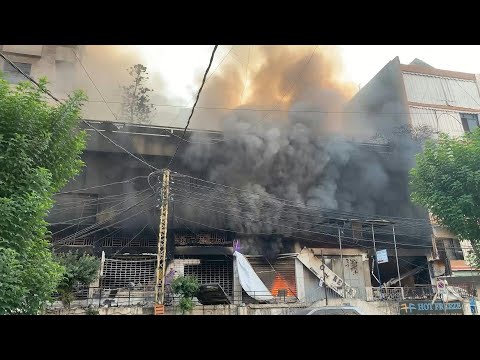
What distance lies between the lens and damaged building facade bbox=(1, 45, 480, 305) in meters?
21.5

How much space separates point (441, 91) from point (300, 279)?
17200 mm

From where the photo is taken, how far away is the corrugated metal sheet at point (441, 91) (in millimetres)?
27172

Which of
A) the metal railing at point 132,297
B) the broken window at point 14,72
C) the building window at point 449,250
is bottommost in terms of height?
the metal railing at point 132,297

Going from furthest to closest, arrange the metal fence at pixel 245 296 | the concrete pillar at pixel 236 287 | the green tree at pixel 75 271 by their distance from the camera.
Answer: the concrete pillar at pixel 236 287, the metal fence at pixel 245 296, the green tree at pixel 75 271

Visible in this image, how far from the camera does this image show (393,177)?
1116 inches

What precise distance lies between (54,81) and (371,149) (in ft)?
72.9

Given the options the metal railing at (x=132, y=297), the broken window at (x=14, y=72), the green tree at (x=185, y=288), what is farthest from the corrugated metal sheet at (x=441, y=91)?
the broken window at (x=14, y=72)

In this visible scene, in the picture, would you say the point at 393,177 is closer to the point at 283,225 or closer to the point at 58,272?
the point at 283,225

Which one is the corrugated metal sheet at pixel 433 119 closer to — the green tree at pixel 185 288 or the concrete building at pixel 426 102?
the concrete building at pixel 426 102

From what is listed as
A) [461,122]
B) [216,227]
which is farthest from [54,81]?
[461,122]

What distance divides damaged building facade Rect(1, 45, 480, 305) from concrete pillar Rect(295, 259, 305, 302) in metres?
0.06

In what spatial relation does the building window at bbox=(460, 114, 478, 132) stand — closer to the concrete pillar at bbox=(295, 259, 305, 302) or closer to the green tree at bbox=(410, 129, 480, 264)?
the green tree at bbox=(410, 129, 480, 264)

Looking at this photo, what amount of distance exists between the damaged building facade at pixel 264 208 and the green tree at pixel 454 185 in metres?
7.28

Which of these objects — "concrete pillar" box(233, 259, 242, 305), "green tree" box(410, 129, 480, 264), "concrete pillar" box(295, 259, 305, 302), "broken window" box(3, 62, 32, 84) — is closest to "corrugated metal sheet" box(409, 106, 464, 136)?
"green tree" box(410, 129, 480, 264)
